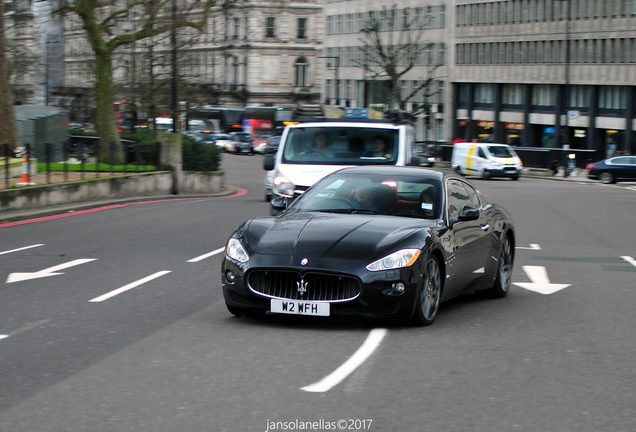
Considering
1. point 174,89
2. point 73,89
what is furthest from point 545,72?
point 174,89

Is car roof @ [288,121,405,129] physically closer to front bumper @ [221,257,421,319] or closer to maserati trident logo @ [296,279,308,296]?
front bumper @ [221,257,421,319]

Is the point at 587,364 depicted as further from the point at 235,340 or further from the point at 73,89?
the point at 73,89

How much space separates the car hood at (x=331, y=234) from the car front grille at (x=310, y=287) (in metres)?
0.17

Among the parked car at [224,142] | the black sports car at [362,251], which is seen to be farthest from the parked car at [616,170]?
the black sports car at [362,251]

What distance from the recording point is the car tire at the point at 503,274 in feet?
36.4

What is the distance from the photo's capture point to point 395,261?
28.2 feet

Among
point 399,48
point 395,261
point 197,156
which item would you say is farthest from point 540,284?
point 399,48

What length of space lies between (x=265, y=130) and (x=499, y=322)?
91.3 metres

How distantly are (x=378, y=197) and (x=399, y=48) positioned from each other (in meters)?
83.8

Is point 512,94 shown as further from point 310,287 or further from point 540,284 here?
point 310,287

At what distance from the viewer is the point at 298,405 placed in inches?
243

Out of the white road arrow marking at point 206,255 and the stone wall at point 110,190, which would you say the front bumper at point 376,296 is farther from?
the stone wall at point 110,190

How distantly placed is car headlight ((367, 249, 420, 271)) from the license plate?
0.47 m
